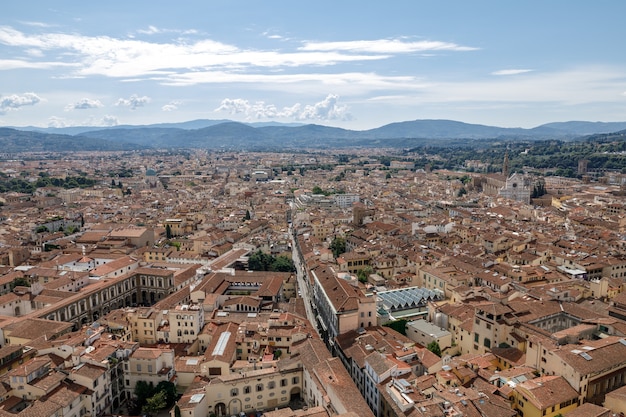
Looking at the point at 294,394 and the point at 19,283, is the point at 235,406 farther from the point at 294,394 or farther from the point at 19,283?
the point at 19,283

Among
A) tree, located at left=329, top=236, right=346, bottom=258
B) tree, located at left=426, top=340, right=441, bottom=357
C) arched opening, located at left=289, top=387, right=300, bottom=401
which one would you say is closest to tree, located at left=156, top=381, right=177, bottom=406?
arched opening, located at left=289, top=387, right=300, bottom=401

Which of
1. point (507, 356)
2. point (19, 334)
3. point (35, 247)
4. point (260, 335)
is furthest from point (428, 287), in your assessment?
point (35, 247)

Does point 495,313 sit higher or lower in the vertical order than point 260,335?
higher

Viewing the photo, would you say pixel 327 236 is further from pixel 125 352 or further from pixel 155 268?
pixel 125 352

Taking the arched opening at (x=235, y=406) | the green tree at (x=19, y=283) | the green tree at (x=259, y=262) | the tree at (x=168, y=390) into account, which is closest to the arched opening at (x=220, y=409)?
the arched opening at (x=235, y=406)

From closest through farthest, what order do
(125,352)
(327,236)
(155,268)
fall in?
(125,352)
(155,268)
(327,236)

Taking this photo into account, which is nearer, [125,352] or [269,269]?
[125,352]

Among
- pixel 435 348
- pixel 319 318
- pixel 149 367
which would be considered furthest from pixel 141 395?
pixel 435 348

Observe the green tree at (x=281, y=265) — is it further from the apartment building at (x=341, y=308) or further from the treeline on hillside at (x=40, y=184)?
the treeline on hillside at (x=40, y=184)
